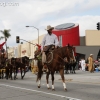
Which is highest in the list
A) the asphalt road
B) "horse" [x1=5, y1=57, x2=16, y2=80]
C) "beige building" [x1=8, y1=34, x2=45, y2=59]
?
"beige building" [x1=8, y1=34, x2=45, y2=59]

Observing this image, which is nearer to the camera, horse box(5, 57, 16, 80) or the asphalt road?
the asphalt road

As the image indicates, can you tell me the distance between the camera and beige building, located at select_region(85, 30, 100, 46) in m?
58.2

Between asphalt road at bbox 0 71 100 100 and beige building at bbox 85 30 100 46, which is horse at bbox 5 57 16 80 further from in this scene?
beige building at bbox 85 30 100 46

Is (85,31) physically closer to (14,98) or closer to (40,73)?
(40,73)

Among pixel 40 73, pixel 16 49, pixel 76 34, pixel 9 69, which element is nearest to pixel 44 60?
pixel 40 73

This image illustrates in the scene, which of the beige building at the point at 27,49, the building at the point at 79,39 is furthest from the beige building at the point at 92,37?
the beige building at the point at 27,49

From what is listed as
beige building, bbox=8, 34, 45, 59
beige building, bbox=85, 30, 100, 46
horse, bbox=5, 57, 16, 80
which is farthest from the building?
horse, bbox=5, 57, 16, 80

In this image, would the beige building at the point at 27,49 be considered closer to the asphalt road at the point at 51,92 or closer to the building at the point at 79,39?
the building at the point at 79,39

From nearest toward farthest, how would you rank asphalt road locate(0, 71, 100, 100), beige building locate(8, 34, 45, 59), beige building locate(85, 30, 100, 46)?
asphalt road locate(0, 71, 100, 100)
beige building locate(85, 30, 100, 46)
beige building locate(8, 34, 45, 59)

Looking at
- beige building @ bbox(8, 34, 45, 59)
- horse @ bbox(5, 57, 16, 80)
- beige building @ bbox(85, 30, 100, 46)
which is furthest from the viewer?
beige building @ bbox(8, 34, 45, 59)

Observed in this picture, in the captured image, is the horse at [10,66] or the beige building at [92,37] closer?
the horse at [10,66]

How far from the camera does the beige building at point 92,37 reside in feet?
191

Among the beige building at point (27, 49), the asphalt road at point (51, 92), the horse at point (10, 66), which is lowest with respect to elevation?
the asphalt road at point (51, 92)

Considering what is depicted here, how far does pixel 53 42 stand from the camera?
1262 cm
